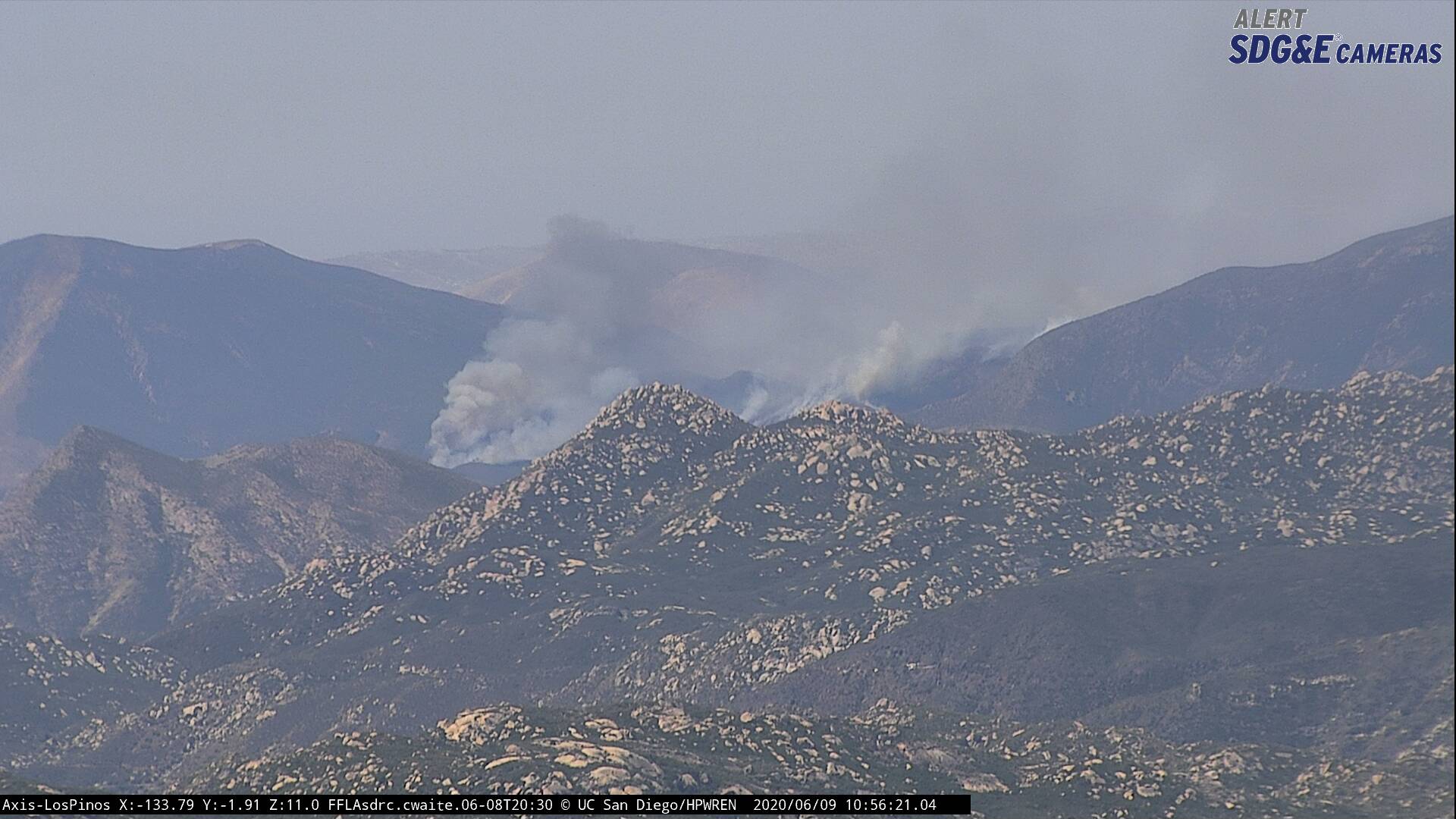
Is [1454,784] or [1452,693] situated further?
[1454,784]

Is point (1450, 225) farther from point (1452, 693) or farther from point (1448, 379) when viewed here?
point (1452, 693)

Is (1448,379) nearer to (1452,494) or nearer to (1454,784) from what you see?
(1452,494)

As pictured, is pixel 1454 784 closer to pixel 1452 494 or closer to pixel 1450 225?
pixel 1452 494

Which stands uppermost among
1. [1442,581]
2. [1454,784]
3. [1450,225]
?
[1450,225]

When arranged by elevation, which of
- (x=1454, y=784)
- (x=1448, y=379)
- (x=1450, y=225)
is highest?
(x=1450, y=225)

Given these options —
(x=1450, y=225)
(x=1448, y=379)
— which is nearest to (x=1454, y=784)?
(x=1448, y=379)

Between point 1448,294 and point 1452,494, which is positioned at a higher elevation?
point 1448,294

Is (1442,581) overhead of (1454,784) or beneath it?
overhead

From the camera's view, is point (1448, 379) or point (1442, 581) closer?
point (1442, 581)

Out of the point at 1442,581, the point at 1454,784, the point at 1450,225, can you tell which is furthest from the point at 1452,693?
the point at 1450,225
